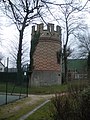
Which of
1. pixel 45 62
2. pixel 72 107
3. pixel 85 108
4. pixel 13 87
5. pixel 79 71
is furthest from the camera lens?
pixel 45 62

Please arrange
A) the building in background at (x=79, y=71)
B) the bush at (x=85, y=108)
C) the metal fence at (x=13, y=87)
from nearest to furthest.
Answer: the bush at (x=85, y=108) < the building in background at (x=79, y=71) < the metal fence at (x=13, y=87)

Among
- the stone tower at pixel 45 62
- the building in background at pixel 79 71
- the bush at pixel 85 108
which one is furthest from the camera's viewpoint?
the stone tower at pixel 45 62

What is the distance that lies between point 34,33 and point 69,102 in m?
35.8

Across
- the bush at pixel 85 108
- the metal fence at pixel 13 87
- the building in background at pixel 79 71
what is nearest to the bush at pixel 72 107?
the bush at pixel 85 108

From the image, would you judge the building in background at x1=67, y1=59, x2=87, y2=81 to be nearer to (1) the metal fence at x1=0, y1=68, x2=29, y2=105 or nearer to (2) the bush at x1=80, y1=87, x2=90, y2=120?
(2) the bush at x1=80, y1=87, x2=90, y2=120

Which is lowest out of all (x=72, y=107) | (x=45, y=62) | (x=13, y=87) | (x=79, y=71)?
(x=72, y=107)

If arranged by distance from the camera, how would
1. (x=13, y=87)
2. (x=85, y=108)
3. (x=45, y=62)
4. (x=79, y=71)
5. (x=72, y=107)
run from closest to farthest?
1. (x=85, y=108)
2. (x=72, y=107)
3. (x=79, y=71)
4. (x=13, y=87)
5. (x=45, y=62)

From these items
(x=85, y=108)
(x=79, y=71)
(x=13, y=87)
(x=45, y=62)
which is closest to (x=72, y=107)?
(x=85, y=108)

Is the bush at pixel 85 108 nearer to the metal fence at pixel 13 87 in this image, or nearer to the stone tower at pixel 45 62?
the metal fence at pixel 13 87

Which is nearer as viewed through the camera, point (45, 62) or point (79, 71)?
point (79, 71)

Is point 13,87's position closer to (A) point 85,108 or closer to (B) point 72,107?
(B) point 72,107

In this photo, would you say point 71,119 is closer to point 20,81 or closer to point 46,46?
point 20,81

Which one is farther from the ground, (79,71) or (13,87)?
(79,71)

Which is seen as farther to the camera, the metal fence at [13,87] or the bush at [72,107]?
the metal fence at [13,87]
